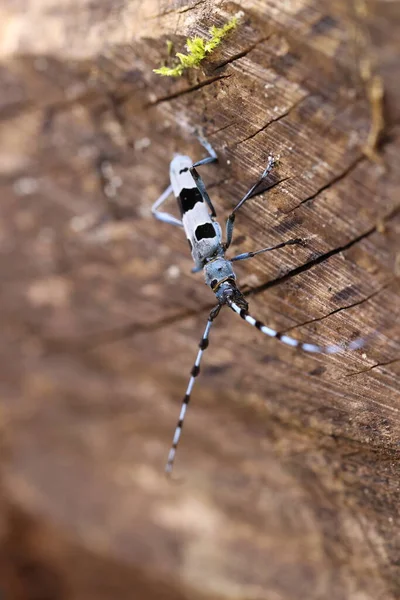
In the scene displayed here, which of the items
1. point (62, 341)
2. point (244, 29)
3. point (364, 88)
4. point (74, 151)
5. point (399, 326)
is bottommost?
point (399, 326)

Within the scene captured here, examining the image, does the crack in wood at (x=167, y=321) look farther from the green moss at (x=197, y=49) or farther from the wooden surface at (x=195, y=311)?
the green moss at (x=197, y=49)

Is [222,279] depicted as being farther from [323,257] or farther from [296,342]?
[323,257]

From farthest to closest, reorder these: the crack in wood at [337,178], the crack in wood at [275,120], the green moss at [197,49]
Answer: the green moss at [197,49]
the crack in wood at [275,120]
the crack in wood at [337,178]

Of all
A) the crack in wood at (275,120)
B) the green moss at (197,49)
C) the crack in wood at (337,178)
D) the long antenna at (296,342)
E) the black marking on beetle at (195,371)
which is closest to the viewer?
the crack in wood at (337,178)

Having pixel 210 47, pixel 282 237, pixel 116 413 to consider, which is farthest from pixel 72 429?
pixel 210 47

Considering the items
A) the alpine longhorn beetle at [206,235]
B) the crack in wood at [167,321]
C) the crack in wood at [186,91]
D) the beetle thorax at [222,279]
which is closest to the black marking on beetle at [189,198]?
the alpine longhorn beetle at [206,235]

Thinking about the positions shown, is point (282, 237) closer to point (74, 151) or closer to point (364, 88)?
point (364, 88)
